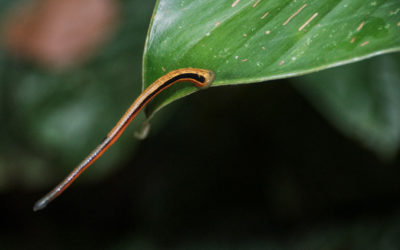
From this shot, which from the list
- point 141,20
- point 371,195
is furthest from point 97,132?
point 371,195

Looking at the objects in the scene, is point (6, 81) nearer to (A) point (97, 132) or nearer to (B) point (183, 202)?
(A) point (97, 132)

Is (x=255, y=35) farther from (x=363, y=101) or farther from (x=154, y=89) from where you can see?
(x=363, y=101)

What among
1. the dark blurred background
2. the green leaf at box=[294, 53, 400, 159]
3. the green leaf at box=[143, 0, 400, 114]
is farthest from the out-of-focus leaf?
the green leaf at box=[143, 0, 400, 114]

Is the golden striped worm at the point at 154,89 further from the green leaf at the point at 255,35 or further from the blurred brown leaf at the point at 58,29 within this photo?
the blurred brown leaf at the point at 58,29

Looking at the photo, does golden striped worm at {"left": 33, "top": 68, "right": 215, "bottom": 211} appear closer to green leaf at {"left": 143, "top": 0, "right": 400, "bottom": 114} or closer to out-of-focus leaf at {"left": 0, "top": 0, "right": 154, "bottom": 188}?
green leaf at {"left": 143, "top": 0, "right": 400, "bottom": 114}

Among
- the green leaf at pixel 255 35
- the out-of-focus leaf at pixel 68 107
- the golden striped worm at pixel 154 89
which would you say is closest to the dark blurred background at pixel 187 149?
the out-of-focus leaf at pixel 68 107

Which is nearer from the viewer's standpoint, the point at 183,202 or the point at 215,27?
the point at 215,27
